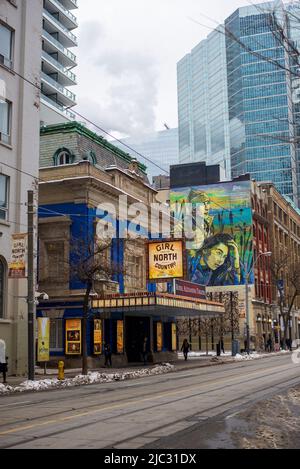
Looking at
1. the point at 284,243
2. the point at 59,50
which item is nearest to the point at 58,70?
the point at 59,50

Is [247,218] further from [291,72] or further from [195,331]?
[291,72]

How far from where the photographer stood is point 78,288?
35.7 meters

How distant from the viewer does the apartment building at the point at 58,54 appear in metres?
84.2

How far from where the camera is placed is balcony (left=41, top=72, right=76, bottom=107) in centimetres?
8366

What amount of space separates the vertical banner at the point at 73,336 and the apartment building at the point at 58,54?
51111mm

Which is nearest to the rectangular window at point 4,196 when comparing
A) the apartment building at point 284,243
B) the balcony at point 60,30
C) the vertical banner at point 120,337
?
the vertical banner at point 120,337

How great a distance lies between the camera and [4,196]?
28.7 metres

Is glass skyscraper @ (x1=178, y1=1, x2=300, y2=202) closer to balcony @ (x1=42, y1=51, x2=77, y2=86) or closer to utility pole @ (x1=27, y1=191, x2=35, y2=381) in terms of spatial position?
utility pole @ (x1=27, y1=191, x2=35, y2=381)

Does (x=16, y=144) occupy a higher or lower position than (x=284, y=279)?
higher

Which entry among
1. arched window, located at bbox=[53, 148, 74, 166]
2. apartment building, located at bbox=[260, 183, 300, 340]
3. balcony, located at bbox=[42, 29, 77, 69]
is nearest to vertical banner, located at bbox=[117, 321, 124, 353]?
arched window, located at bbox=[53, 148, 74, 166]

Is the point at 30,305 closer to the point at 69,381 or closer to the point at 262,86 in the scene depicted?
the point at 69,381

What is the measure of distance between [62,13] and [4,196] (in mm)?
67715

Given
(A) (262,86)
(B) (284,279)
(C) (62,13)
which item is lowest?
(A) (262,86)
